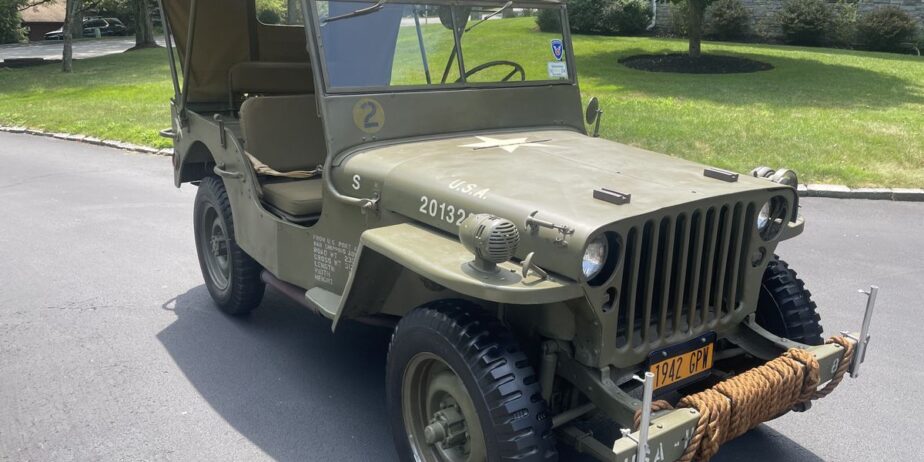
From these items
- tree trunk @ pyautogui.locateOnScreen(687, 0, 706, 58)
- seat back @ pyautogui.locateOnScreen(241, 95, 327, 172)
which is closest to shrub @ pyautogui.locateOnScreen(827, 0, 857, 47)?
tree trunk @ pyautogui.locateOnScreen(687, 0, 706, 58)

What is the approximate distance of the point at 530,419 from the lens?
8.59ft

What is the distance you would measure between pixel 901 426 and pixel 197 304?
14.1 ft

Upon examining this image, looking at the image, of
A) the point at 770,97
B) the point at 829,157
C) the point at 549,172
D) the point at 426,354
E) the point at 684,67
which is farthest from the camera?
the point at 684,67

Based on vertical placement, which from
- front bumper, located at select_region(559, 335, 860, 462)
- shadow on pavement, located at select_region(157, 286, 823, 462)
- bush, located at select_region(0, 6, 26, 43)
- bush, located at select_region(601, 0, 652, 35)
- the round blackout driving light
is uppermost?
bush, located at select_region(0, 6, 26, 43)

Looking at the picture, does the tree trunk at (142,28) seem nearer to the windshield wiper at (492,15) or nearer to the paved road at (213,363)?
the paved road at (213,363)

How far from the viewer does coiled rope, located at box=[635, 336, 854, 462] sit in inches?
104

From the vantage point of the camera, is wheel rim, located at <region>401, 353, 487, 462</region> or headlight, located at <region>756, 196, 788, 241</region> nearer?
wheel rim, located at <region>401, 353, 487, 462</region>

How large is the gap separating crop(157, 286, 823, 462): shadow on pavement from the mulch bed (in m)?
14.1

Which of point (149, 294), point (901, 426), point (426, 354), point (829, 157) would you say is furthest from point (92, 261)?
point (829, 157)

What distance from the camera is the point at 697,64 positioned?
17.8 m

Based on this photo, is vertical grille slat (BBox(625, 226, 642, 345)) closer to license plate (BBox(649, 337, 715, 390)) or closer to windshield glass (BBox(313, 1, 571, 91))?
license plate (BBox(649, 337, 715, 390))

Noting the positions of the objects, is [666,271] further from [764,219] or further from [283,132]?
[283,132]

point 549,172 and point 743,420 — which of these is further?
Answer: point 549,172

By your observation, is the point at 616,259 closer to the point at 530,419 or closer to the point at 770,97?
the point at 530,419
